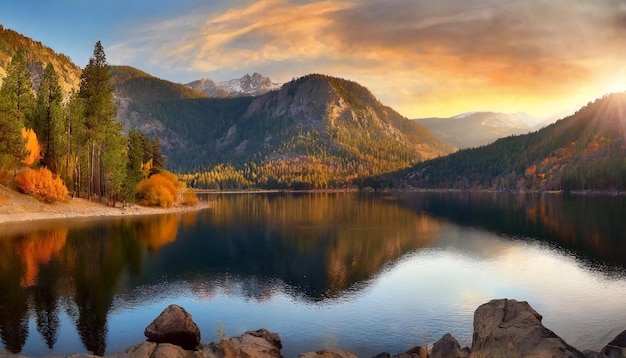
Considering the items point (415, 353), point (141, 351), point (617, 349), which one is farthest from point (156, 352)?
point (617, 349)

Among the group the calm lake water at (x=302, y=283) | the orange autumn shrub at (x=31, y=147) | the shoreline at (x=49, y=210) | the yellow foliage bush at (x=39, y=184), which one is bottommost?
the calm lake water at (x=302, y=283)

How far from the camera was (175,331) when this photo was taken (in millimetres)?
31062

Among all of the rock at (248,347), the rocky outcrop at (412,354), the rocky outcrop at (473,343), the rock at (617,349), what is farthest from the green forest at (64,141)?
the rock at (617,349)

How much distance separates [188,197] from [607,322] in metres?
139

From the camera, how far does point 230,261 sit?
63.9 m

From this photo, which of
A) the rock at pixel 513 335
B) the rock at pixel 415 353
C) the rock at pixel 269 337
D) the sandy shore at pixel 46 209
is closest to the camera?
the rock at pixel 513 335

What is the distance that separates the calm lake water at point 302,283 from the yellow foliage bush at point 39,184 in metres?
12.9

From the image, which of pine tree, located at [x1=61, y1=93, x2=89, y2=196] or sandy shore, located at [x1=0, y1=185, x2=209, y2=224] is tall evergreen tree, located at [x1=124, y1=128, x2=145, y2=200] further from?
pine tree, located at [x1=61, y1=93, x2=89, y2=196]

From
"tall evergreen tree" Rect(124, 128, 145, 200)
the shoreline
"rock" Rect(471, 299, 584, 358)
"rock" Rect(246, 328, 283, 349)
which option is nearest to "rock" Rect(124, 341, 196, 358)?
"rock" Rect(246, 328, 283, 349)

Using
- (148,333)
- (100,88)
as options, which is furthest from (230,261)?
(100,88)

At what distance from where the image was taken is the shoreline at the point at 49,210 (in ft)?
313

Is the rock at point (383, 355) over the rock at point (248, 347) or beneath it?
beneath

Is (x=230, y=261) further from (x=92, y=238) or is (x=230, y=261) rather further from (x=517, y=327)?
(x=517, y=327)

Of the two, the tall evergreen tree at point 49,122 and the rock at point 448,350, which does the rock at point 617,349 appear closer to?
the rock at point 448,350
